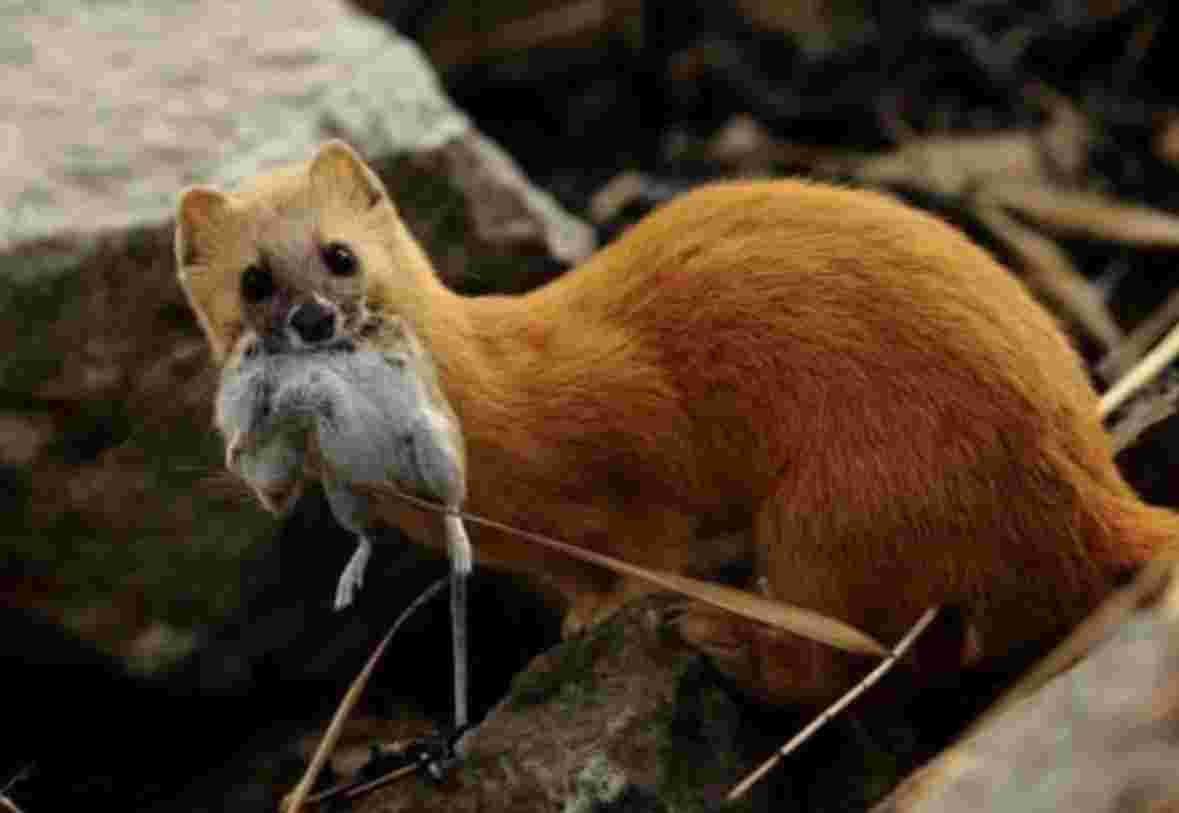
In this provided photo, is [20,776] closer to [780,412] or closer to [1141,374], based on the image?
[780,412]

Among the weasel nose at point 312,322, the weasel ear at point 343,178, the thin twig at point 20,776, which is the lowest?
the thin twig at point 20,776

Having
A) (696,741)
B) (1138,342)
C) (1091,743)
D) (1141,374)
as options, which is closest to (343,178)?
(696,741)

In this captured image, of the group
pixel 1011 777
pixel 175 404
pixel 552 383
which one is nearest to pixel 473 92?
pixel 175 404

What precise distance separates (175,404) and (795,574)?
1496 mm

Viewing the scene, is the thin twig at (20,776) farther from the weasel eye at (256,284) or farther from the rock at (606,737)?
the weasel eye at (256,284)

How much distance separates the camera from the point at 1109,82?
5918 mm

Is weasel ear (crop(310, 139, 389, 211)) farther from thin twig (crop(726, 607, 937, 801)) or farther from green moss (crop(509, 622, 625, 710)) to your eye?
thin twig (crop(726, 607, 937, 801))

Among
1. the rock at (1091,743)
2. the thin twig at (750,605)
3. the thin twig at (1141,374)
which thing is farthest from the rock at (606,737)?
the thin twig at (1141,374)

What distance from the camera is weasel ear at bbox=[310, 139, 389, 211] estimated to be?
3.04 meters

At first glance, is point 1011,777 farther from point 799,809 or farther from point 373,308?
point 373,308

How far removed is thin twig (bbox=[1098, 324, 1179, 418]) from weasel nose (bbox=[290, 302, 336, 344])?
1.68m

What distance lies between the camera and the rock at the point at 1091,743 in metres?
2.28

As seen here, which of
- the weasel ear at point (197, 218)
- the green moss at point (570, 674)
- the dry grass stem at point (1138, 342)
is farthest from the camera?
the dry grass stem at point (1138, 342)

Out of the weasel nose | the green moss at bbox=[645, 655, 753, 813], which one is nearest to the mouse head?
the weasel nose
